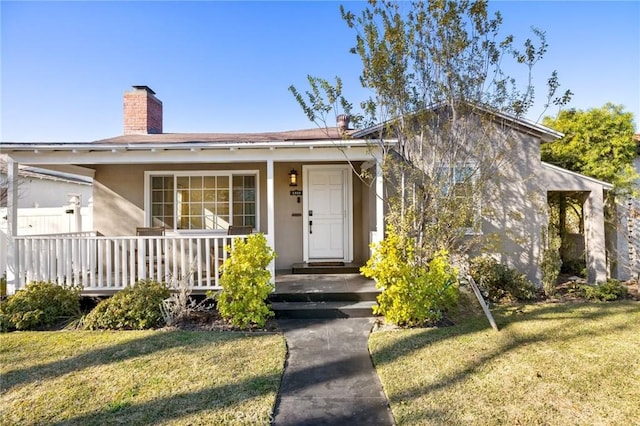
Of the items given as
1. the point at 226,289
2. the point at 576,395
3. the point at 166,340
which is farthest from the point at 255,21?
the point at 576,395

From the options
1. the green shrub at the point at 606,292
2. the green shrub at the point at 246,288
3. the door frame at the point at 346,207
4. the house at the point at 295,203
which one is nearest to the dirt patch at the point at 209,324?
the green shrub at the point at 246,288

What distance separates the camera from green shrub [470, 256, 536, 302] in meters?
6.62

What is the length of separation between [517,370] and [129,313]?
17.7 ft

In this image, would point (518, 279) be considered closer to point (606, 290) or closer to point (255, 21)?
point (606, 290)

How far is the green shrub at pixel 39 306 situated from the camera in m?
5.21

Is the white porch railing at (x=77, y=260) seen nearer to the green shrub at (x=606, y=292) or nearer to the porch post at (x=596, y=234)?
the green shrub at (x=606, y=292)

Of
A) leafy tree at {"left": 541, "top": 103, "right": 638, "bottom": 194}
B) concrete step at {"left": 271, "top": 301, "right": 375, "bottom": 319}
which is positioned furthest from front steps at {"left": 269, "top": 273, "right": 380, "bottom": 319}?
leafy tree at {"left": 541, "top": 103, "right": 638, "bottom": 194}

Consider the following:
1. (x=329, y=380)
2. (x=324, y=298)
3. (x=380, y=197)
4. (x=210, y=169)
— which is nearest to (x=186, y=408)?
(x=329, y=380)

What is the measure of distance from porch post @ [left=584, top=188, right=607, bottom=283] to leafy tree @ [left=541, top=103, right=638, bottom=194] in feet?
2.60

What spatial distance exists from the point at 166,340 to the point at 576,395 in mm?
4842

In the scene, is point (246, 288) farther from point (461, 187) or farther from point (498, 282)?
point (498, 282)

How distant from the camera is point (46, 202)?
46.0ft

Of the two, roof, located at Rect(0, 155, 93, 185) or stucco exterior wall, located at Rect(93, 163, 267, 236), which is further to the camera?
roof, located at Rect(0, 155, 93, 185)

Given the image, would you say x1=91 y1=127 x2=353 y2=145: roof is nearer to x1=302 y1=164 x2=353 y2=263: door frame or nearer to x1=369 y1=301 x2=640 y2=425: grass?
x1=302 y1=164 x2=353 y2=263: door frame
